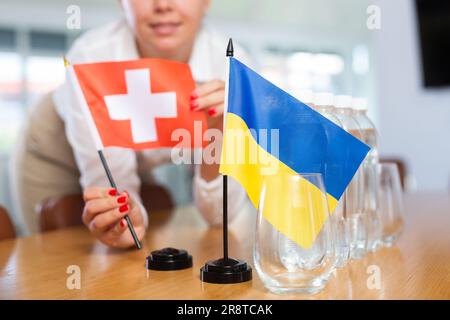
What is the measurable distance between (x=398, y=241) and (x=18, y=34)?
3.87 meters

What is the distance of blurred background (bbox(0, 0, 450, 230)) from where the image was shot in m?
3.92

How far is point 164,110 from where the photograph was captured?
0.96m

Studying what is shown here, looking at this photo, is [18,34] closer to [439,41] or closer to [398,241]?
[439,41]

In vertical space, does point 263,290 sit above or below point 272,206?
below

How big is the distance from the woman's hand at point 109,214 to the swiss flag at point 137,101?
0.29 ft

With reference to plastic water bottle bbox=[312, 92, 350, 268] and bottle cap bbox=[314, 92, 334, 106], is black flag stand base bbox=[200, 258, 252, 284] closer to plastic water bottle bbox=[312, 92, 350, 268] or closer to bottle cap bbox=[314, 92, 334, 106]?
plastic water bottle bbox=[312, 92, 350, 268]

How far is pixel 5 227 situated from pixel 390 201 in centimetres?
80

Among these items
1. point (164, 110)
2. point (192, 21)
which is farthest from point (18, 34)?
point (164, 110)

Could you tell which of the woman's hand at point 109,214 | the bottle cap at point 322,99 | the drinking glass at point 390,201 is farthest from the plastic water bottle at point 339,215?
the woman's hand at point 109,214

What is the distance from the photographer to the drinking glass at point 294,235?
675mm

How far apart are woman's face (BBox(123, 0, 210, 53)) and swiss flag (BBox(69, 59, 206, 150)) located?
0.26 meters

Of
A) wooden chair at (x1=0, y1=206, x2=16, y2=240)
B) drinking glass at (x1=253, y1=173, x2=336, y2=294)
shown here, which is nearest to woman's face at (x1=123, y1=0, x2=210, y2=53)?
wooden chair at (x1=0, y1=206, x2=16, y2=240)
